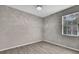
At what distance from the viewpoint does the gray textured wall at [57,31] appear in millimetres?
2455

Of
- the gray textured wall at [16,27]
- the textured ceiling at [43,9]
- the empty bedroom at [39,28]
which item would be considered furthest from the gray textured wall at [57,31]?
the gray textured wall at [16,27]

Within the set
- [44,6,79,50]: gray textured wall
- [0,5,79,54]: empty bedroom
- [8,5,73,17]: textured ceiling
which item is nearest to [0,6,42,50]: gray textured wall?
[0,5,79,54]: empty bedroom

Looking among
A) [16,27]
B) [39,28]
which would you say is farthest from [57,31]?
[16,27]

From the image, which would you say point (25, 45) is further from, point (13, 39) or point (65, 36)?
point (65, 36)

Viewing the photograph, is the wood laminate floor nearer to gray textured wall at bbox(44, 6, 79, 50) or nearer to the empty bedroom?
the empty bedroom

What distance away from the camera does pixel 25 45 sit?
2479 millimetres

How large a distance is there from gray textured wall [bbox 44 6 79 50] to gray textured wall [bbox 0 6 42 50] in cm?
30

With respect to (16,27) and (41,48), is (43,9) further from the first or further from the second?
(41,48)

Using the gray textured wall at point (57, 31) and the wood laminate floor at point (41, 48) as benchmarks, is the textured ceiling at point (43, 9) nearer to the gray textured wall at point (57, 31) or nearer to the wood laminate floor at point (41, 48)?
the gray textured wall at point (57, 31)

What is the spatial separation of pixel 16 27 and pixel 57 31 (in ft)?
4.91

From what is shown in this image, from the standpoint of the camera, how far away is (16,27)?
108 inches

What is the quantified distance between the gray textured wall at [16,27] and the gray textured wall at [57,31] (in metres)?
0.30
